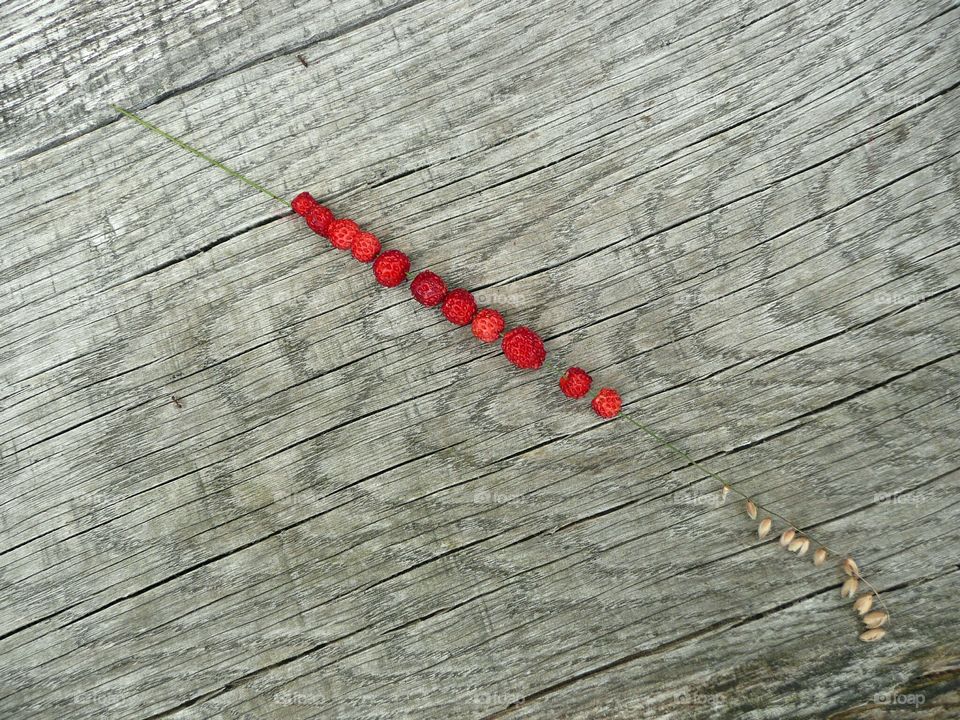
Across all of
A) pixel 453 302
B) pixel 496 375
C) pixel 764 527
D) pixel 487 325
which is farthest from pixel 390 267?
pixel 764 527

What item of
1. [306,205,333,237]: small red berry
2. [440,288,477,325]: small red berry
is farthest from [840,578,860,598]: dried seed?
[306,205,333,237]: small red berry

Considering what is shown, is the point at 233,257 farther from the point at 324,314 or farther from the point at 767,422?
the point at 767,422

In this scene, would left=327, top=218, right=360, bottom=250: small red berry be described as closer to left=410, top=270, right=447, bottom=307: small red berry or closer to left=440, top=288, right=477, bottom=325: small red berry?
left=410, top=270, right=447, bottom=307: small red berry

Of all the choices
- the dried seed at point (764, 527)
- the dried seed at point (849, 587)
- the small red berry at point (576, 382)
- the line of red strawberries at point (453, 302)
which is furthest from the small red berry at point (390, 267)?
the dried seed at point (849, 587)

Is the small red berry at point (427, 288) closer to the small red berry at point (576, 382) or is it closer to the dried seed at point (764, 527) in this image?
the small red berry at point (576, 382)

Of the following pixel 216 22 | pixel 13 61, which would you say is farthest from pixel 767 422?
pixel 13 61

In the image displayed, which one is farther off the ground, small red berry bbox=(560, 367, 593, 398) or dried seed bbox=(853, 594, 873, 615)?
small red berry bbox=(560, 367, 593, 398)
